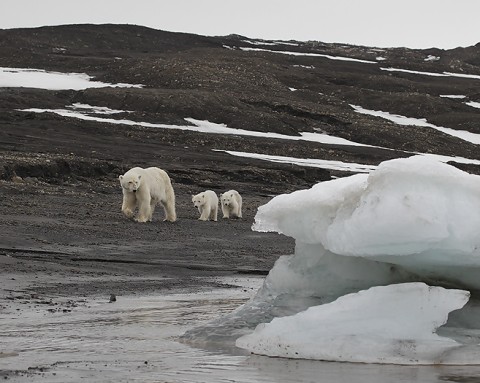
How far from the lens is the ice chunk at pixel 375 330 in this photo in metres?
6.69

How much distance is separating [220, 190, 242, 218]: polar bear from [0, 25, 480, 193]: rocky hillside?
5.28 meters

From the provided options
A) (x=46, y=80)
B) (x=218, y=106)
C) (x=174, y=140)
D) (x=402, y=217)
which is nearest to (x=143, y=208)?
(x=402, y=217)

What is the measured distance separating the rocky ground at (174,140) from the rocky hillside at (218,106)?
0.14m

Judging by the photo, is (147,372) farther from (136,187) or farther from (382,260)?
(136,187)

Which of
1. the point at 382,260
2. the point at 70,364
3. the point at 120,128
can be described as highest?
the point at 382,260

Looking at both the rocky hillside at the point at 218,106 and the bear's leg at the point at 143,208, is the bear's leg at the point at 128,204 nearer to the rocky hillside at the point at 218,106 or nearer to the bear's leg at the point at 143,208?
the bear's leg at the point at 143,208

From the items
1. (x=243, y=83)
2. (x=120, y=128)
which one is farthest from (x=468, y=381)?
(x=243, y=83)

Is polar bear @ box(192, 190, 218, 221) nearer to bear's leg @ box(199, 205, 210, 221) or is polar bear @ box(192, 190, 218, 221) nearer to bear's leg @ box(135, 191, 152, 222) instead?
bear's leg @ box(199, 205, 210, 221)

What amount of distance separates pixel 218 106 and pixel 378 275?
49.3m

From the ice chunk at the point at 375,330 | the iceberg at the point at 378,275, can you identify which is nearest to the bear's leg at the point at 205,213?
the iceberg at the point at 378,275

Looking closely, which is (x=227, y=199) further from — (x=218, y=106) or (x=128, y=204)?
(x=218, y=106)

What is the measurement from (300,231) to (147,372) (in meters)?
2.15

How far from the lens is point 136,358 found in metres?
6.64

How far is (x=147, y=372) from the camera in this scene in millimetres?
6113
